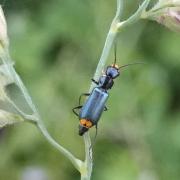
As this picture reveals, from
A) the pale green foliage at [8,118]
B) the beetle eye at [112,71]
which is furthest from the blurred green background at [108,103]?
the pale green foliage at [8,118]

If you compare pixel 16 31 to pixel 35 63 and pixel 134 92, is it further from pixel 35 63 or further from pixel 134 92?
pixel 134 92

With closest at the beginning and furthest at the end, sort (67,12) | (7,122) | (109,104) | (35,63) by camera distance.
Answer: (7,122)
(109,104)
(35,63)
(67,12)

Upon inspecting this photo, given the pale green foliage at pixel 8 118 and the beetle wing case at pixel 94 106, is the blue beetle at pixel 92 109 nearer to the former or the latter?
the beetle wing case at pixel 94 106

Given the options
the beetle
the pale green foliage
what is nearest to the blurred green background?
the beetle

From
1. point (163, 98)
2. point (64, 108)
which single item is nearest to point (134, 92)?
point (163, 98)

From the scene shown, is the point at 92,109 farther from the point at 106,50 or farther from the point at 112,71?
the point at 112,71

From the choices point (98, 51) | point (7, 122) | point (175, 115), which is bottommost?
point (175, 115)

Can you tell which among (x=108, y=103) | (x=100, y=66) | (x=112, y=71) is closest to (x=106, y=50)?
(x=100, y=66)
